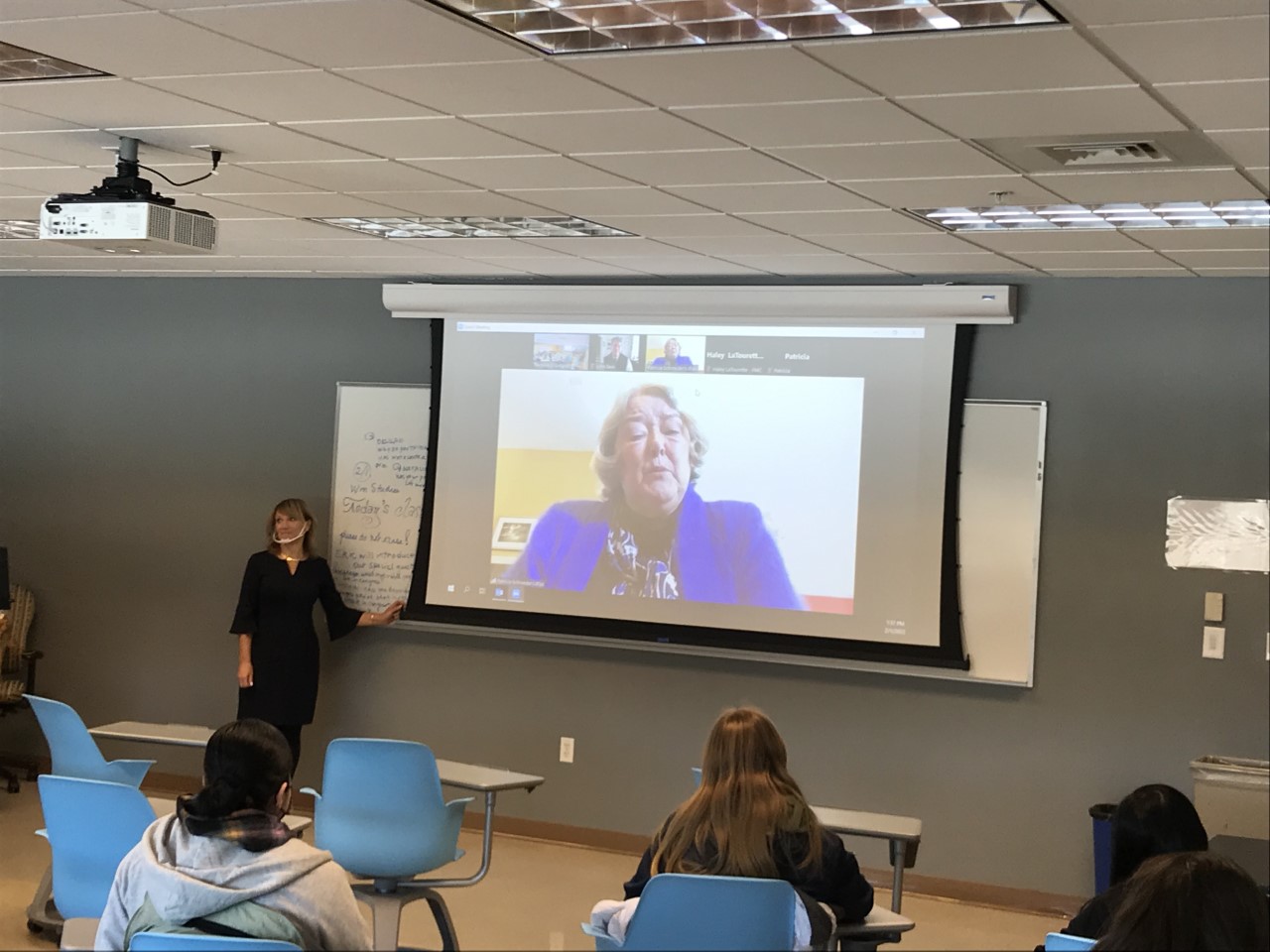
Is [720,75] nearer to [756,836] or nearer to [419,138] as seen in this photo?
[419,138]

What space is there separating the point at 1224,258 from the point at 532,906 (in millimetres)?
3655

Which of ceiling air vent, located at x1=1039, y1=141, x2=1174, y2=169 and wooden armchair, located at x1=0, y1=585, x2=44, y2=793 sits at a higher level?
ceiling air vent, located at x1=1039, y1=141, x2=1174, y2=169

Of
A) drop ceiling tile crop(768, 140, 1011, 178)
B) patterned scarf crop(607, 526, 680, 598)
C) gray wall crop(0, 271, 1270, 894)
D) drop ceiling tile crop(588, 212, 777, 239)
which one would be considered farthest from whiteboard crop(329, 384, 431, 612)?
drop ceiling tile crop(768, 140, 1011, 178)

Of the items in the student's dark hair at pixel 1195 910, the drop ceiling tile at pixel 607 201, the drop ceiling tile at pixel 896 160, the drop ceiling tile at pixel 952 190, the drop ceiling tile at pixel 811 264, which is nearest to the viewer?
the student's dark hair at pixel 1195 910

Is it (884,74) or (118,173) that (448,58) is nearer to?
(884,74)

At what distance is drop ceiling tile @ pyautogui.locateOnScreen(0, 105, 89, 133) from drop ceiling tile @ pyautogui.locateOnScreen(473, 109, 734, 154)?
1296 millimetres

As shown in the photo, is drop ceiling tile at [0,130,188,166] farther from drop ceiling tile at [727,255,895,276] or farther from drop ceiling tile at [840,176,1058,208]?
drop ceiling tile at [727,255,895,276]

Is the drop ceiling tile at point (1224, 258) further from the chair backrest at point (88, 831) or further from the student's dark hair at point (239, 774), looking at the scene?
the chair backrest at point (88, 831)

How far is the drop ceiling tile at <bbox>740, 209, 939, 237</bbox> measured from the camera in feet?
15.7

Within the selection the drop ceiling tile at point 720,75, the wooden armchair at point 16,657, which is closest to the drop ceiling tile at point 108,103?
the drop ceiling tile at point 720,75

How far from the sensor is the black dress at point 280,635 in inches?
264

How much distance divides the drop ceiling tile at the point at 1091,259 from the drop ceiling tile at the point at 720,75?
2249 millimetres

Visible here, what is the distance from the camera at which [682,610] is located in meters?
6.51

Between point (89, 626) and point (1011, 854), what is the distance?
16.3 ft
